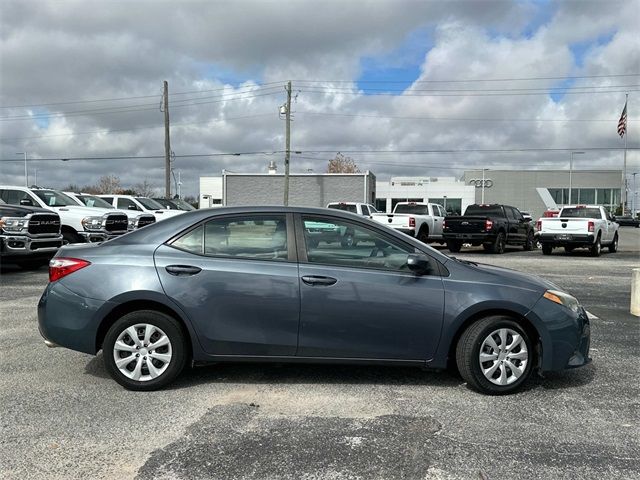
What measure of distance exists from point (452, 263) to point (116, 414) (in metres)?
2.97

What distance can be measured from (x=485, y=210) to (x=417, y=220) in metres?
2.89

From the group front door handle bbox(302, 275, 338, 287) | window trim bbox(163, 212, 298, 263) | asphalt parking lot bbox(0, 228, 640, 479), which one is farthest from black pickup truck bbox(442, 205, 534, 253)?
front door handle bbox(302, 275, 338, 287)

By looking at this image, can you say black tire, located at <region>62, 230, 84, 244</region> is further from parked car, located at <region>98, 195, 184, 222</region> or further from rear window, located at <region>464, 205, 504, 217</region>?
rear window, located at <region>464, 205, 504, 217</region>

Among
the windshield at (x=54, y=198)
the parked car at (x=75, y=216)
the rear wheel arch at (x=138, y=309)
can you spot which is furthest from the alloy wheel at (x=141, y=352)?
the windshield at (x=54, y=198)

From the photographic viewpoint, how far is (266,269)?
4.58 metres

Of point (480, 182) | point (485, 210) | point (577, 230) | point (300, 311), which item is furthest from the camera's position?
point (480, 182)

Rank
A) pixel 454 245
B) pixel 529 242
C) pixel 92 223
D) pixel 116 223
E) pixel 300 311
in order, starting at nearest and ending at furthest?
pixel 300 311 < pixel 92 223 < pixel 116 223 < pixel 454 245 < pixel 529 242

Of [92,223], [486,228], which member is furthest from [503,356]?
[486,228]

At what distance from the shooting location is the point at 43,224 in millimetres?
12727

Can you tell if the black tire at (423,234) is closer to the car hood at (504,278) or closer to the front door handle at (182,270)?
the car hood at (504,278)

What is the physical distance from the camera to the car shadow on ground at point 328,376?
4.95 metres

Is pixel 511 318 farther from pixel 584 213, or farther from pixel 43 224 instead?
pixel 584 213

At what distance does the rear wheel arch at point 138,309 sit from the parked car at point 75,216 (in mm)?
10730

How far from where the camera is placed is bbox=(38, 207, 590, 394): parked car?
4.53 meters
